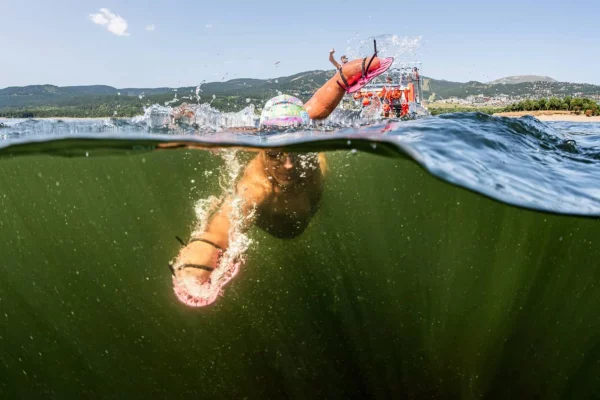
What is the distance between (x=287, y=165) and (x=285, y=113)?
1.76ft

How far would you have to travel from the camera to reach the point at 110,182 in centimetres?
550

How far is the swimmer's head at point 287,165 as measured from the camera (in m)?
4.73

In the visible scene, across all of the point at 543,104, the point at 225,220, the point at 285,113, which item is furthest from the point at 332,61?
the point at 543,104

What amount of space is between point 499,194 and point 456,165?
1.96ft

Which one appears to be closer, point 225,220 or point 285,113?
point 225,220

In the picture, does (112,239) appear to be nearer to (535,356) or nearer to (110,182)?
(110,182)

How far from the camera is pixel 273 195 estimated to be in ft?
14.6

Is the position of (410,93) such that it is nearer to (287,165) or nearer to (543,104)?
(287,165)

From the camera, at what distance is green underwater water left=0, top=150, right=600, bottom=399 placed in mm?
4316

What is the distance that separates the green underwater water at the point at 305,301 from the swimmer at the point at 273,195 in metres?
0.16

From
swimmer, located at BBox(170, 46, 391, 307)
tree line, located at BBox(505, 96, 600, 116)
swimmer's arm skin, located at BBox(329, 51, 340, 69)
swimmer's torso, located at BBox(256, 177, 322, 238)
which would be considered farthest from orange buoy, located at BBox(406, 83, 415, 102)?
tree line, located at BBox(505, 96, 600, 116)

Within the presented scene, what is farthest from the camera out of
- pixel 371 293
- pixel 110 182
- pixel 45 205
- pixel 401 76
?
pixel 401 76

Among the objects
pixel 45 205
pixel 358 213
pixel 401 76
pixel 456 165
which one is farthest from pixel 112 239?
pixel 401 76

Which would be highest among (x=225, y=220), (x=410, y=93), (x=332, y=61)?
(x=332, y=61)
